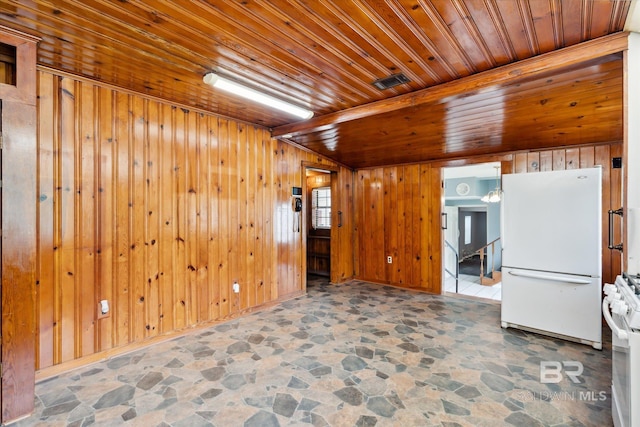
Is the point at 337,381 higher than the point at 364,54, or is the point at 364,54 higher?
the point at 364,54

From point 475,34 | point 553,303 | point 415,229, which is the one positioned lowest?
point 553,303

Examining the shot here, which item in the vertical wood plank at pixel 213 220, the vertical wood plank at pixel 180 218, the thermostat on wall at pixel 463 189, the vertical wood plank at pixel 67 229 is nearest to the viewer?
the vertical wood plank at pixel 67 229

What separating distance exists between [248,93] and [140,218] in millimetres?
1626

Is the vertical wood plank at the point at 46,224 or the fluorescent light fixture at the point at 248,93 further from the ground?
the fluorescent light fixture at the point at 248,93

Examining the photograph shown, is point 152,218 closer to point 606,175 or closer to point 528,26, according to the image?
point 528,26

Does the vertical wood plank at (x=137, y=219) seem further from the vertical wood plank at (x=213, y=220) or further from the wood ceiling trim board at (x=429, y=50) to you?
the wood ceiling trim board at (x=429, y=50)

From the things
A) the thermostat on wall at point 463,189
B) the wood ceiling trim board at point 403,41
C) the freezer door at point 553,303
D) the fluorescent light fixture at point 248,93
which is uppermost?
the wood ceiling trim board at point 403,41

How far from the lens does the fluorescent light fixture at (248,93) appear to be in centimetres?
246

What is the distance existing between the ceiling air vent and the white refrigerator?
5.79 feet

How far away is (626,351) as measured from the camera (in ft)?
4.79

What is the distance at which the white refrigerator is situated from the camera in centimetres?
284

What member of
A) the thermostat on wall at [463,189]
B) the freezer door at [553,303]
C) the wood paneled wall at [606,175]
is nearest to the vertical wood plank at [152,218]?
the freezer door at [553,303]

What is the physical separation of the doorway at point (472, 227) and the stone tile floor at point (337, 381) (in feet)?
8.61

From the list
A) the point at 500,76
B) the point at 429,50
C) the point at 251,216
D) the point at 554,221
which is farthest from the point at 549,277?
the point at 251,216
